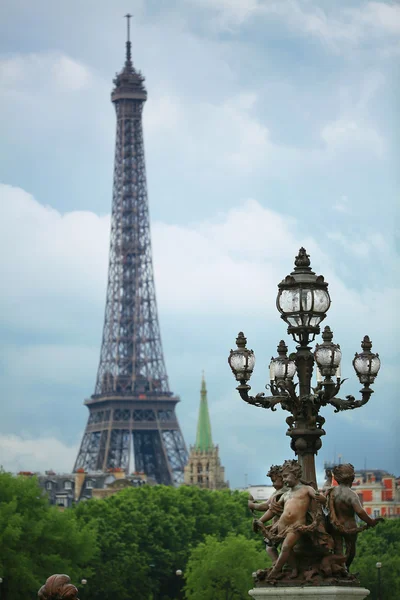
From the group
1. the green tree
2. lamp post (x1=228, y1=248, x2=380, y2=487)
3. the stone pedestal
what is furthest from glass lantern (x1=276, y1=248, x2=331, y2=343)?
the green tree

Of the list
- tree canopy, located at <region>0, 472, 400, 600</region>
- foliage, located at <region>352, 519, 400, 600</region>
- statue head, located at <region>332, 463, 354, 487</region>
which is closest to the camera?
statue head, located at <region>332, 463, 354, 487</region>

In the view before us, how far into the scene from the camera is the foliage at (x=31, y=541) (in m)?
86.5

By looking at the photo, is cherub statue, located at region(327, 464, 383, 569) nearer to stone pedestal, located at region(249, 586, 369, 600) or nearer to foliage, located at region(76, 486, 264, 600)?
stone pedestal, located at region(249, 586, 369, 600)

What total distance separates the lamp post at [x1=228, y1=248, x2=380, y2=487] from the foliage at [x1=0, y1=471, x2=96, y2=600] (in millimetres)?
57053

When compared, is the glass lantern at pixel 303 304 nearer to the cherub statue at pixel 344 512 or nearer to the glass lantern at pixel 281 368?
the glass lantern at pixel 281 368

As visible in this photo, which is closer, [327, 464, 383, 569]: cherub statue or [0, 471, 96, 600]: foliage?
[327, 464, 383, 569]: cherub statue

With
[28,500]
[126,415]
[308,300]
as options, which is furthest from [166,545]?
[308,300]

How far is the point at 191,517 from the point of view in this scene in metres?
128

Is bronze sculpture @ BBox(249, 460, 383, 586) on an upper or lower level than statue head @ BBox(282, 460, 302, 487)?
lower

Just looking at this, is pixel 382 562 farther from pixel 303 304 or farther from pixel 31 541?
pixel 303 304

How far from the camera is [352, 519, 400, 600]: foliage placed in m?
100

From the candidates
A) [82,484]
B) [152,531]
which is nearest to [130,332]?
[82,484]

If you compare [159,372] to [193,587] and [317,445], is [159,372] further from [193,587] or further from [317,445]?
[317,445]

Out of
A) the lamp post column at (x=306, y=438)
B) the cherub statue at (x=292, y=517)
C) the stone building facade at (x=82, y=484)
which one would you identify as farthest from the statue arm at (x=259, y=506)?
the stone building facade at (x=82, y=484)
